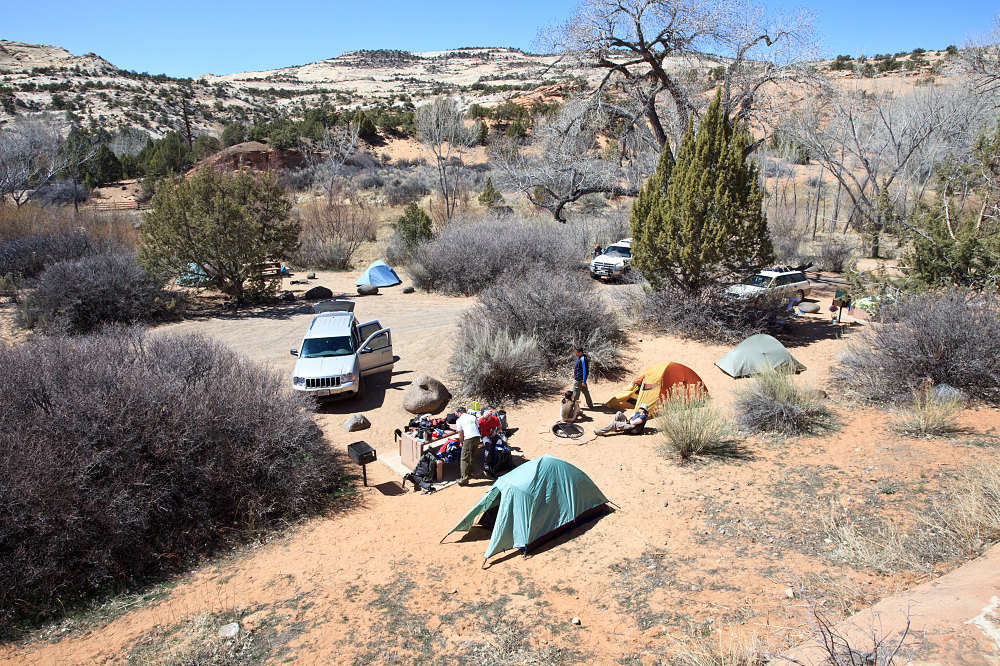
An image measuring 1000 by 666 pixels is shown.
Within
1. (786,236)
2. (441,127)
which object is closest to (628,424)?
(786,236)

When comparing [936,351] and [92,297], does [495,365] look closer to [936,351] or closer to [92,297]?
[936,351]

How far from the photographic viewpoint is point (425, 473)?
885 cm

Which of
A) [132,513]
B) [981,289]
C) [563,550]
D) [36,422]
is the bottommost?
[563,550]

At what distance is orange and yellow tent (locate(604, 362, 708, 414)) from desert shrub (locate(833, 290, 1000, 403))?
313cm

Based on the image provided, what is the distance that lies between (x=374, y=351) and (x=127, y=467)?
6207mm

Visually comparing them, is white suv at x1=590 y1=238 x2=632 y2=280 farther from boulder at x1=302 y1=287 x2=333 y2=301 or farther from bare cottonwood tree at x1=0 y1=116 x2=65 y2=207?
bare cottonwood tree at x1=0 y1=116 x2=65 y2=207

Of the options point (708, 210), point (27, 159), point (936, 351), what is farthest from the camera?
point (27, 159)

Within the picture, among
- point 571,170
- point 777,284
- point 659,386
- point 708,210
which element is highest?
point 571,170

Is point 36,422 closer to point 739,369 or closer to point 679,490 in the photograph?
point 679,490

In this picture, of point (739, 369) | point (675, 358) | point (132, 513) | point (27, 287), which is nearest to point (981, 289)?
point (739, 369)

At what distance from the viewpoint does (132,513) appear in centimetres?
673

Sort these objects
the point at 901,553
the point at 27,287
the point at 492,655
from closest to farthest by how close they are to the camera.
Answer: the point at 492,655, the point at 901,553, the point at 27,287

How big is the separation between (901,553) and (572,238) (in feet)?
61.1

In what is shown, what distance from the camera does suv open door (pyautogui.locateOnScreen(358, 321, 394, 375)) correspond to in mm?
12727
